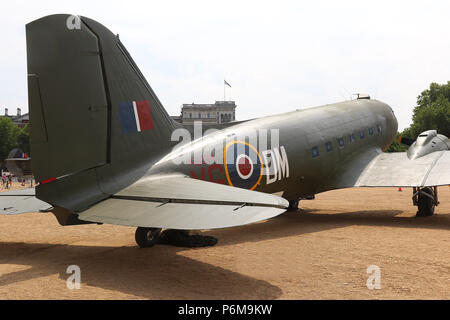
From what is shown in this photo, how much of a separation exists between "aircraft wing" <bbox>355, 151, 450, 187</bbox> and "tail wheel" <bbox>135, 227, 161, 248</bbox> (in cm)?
1009

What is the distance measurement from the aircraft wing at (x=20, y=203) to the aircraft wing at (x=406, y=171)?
1287cm

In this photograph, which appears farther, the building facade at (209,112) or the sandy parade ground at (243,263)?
the building facade at (209,112)

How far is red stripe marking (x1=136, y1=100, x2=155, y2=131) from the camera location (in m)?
10.8

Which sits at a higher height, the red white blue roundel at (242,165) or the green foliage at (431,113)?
the green foliage at (431,113)

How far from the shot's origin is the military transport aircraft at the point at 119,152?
760 centimetres

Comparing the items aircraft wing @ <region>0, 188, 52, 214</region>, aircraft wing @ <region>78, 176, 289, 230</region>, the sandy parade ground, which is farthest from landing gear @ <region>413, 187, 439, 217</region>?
aircraft wing @ <region>0, 188, 52, 214</region>

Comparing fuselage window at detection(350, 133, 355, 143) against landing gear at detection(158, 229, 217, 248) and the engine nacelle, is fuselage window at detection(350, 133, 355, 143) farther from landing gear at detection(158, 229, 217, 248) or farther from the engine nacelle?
landing gear at detection(158, 229, 217, 248)

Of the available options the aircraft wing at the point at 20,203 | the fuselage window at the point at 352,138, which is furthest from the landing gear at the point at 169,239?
the fuselage window at the point at 352,138

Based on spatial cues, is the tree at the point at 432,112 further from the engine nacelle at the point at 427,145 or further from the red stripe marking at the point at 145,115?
the red stripe marking at the point at 145,115

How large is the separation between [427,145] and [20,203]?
18.0 m

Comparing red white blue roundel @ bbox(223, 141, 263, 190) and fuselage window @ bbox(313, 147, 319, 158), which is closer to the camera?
red white blue roundel @ bbox(223, 141, 263, 190)

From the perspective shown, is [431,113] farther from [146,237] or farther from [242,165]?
[146,237]

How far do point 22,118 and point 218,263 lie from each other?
167 m

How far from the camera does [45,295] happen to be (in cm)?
731
